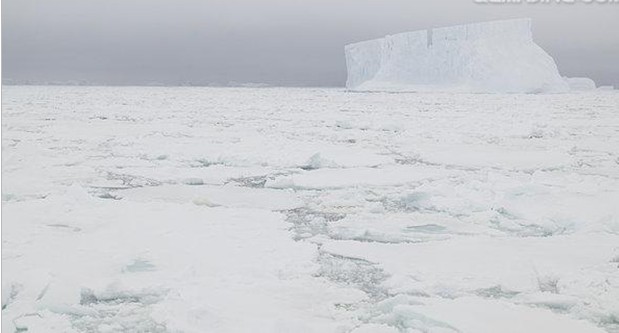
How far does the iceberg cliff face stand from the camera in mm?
39125

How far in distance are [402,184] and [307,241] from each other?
2.17m

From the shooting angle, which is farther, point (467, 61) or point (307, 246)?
point (467, 61)

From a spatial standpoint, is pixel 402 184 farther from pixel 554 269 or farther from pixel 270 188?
pixel 554 269

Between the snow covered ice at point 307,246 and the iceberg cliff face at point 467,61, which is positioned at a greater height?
the iceberg cliff face at point 467,61

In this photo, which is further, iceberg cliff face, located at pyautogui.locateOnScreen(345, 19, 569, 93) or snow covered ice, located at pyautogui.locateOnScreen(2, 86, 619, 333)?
iceberg cliff face, located at pyautogui.locateOnScreen(345, 19, 569, 93)

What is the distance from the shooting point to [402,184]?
17.4ft

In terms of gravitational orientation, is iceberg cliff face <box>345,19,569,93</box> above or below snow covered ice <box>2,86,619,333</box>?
above

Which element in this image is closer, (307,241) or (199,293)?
(199,293)

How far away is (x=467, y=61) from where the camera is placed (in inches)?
1535

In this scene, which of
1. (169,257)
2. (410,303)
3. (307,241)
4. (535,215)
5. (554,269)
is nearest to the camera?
(410,303)

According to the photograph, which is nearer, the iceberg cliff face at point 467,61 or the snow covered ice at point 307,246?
the snow covered ice at point 307,246

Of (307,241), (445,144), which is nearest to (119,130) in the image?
(445,144)

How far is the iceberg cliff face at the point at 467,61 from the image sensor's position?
39.1m

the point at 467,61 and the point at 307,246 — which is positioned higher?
the point at 467,61
